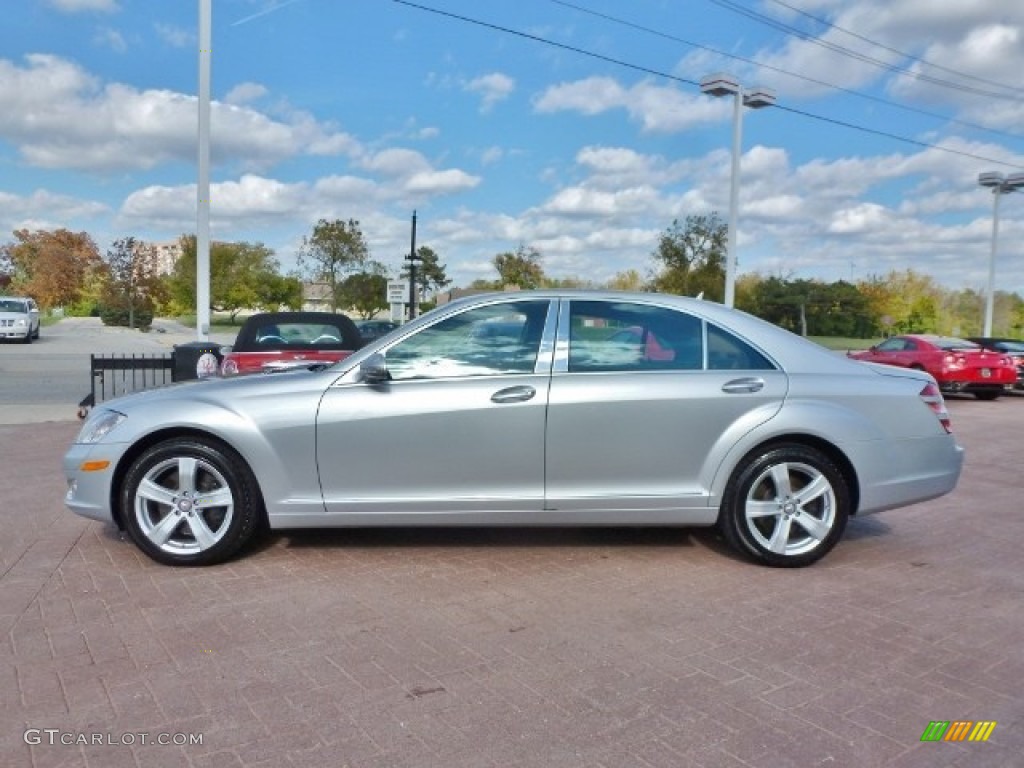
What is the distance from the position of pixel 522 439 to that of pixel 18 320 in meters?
28.8

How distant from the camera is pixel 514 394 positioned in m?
4.45

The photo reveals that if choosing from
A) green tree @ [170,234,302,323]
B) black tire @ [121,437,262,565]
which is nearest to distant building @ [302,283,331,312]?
green tree @ [170,234,302,323]

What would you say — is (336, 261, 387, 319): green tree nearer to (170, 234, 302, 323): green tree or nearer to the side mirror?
(170, 234, 302, 323): green tree

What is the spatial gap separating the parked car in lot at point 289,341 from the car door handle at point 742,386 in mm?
4442

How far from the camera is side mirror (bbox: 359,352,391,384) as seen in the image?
4.42 m

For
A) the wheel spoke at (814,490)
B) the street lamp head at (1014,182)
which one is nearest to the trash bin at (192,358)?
the wheel spoke at (814,490)

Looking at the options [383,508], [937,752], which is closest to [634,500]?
[383,508]

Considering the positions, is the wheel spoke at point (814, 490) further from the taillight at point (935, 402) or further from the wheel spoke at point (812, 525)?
the taillight at point (935, 402)

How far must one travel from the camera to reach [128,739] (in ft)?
9.07

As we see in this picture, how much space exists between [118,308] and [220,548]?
50567 millimetres

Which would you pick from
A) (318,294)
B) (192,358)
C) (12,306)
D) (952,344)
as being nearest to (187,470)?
(192,358)

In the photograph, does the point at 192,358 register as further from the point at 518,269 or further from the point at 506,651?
the point at 518,269

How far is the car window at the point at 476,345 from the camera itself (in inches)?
179

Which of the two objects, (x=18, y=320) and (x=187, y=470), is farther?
(x=18, y=320)
